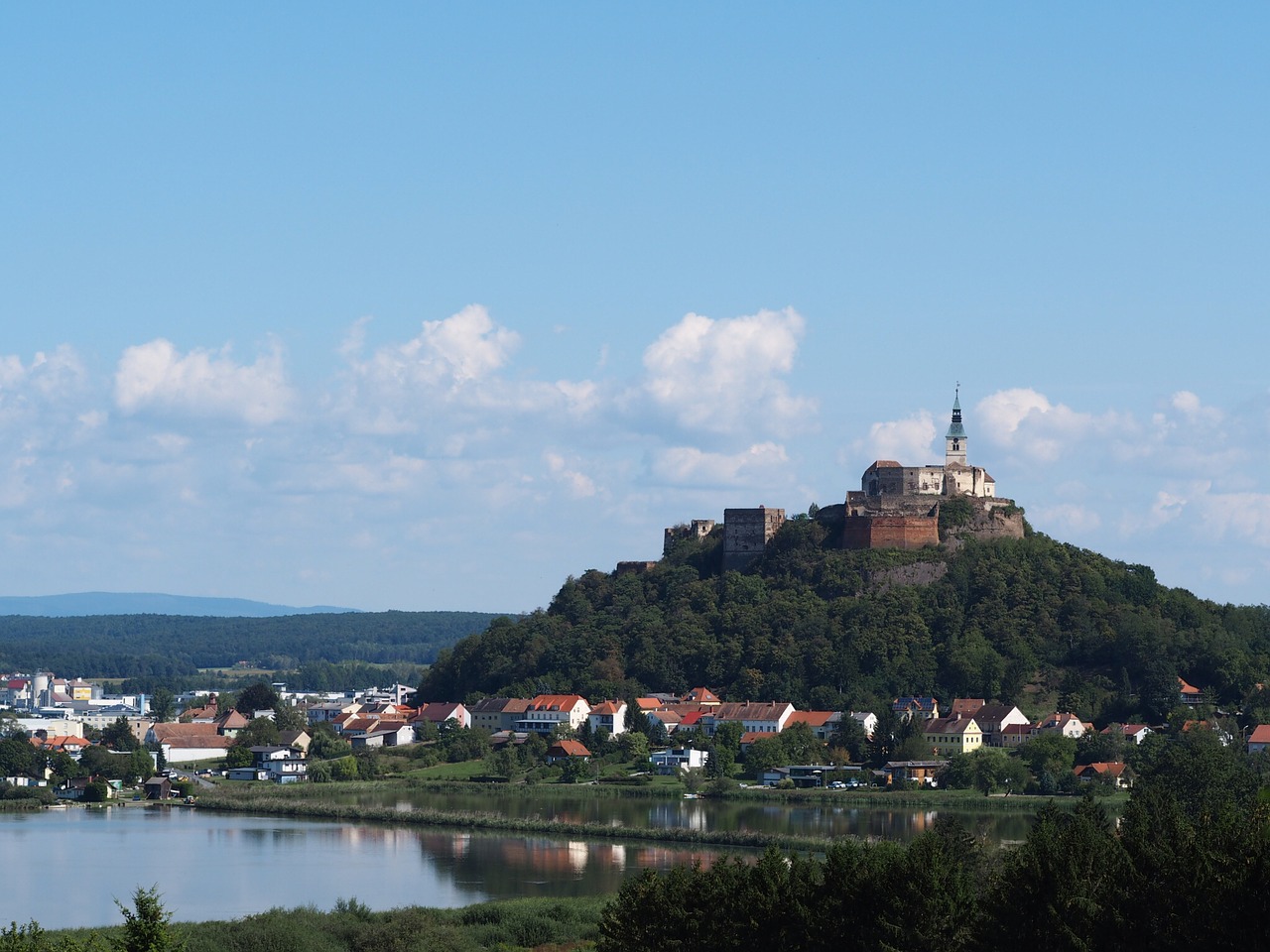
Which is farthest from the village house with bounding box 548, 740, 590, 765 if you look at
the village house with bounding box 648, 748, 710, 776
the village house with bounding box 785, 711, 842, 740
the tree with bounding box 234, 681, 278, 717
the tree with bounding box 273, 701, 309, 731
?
the tree with bounding box 234, 681, 278, 717

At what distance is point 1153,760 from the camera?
51938 millimetres

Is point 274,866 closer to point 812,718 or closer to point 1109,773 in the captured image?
point 1109,773

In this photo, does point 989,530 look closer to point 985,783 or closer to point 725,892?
point 985,783

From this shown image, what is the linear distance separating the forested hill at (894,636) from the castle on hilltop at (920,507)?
0.86m

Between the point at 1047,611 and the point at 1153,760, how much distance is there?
1989cm

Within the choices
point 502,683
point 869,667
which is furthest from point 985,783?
point 502,683

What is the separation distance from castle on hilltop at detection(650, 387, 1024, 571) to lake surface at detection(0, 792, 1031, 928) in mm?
22028

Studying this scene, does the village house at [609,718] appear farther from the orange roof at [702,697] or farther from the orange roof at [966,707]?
the orange roof at [966,707]

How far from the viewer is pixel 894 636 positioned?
71562 mm

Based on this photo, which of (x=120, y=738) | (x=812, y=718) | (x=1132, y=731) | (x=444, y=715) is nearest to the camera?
(x=1132, y=731)

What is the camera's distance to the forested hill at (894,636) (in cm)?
6856

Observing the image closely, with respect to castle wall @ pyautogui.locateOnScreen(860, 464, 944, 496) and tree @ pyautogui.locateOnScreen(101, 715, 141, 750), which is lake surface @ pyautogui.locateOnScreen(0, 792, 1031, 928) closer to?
tree @ pyautogui.locateOnScreen(101, 715, 141, 750)

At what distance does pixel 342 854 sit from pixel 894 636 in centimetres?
3089

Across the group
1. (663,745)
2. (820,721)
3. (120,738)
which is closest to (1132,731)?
(820,721)
